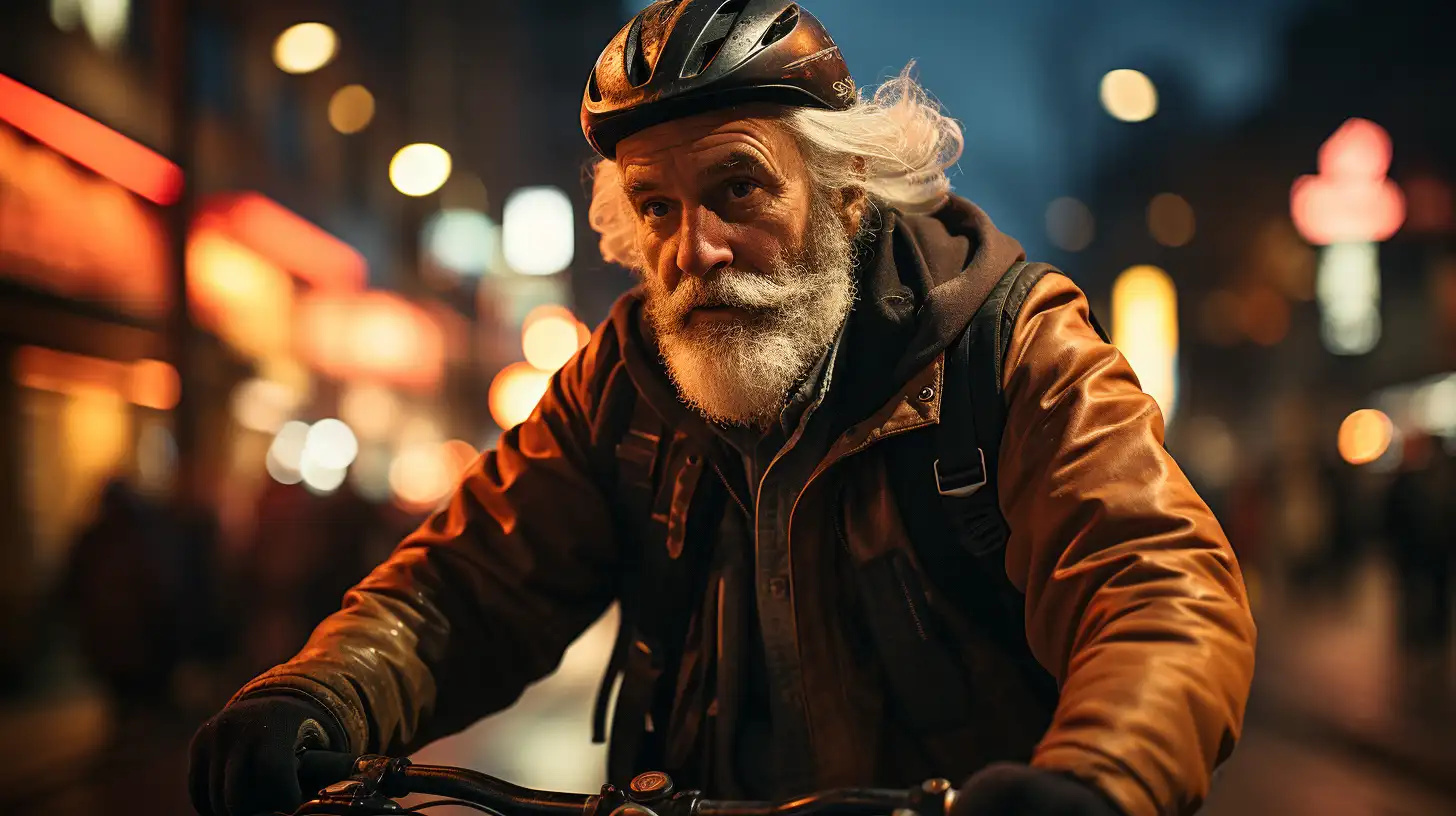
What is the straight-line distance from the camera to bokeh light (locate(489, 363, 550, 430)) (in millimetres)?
38094

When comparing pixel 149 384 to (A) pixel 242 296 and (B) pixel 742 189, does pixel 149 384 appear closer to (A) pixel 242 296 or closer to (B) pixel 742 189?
(A) pixel 242 296

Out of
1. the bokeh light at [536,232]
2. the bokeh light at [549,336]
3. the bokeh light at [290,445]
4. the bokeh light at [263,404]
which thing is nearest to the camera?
the bokeh light at [263,404]

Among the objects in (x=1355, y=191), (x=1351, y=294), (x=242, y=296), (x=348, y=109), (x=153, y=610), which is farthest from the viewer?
(x=1351, y=294)

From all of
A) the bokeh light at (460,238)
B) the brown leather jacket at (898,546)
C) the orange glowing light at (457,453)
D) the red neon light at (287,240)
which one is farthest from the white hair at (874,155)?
the orange glowing light at (457,453)

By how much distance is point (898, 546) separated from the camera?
103 inches

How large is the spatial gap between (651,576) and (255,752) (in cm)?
97

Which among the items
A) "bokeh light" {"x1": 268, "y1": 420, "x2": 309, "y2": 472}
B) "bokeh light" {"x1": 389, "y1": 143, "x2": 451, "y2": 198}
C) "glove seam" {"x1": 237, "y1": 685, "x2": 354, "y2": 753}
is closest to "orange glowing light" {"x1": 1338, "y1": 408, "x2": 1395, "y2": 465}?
"bokeh light" {"x1": 268, "y1": 420, "x2": 309, "y2": 472}

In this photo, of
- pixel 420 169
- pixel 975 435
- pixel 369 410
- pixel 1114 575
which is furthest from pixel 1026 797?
pixel 369 410

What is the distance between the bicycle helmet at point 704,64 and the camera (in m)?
2.69

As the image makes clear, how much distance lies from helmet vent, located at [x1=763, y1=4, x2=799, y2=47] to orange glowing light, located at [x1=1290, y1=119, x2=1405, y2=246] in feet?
69.4

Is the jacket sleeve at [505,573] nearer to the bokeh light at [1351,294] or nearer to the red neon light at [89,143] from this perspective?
the red neon light at [89,143]

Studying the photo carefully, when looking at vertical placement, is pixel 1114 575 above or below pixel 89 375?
above

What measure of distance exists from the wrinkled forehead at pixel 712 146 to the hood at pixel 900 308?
0.33 m

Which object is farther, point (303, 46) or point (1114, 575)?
point (303, 46)
